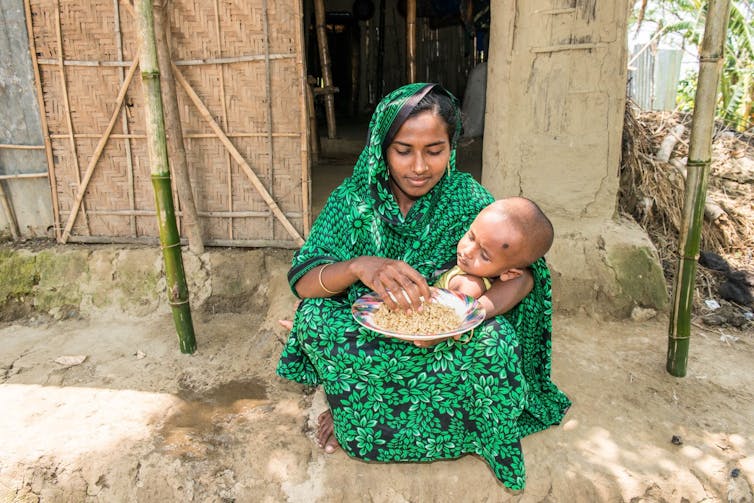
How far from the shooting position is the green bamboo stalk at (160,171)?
2.69 m

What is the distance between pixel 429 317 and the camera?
1.76 m

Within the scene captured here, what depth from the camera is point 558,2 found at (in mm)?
3037

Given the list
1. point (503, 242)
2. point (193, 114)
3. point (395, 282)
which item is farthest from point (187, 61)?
point (503, 242)

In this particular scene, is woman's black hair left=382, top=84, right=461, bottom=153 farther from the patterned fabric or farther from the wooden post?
the wooden post

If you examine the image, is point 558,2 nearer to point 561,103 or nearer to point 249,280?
point 561,103

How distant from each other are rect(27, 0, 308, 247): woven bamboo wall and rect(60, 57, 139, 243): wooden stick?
0.7 inches

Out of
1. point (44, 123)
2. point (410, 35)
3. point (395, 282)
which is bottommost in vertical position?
point (395, 282)

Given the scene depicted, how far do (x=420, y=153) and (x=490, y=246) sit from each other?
438mm

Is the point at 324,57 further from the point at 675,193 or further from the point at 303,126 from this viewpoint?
the point at 675,193

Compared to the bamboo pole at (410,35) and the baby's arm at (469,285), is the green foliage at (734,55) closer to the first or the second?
the bamboo pole at (410,35)

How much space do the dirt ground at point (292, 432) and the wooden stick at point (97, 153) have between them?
3.36ft

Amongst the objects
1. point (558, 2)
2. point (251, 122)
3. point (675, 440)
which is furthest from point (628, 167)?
point (251, 122)

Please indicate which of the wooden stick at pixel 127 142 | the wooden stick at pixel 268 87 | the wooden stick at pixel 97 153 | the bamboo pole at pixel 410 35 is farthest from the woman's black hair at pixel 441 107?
the bamboo pole at pixel 410 35

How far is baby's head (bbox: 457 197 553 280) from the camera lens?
1854 mm
